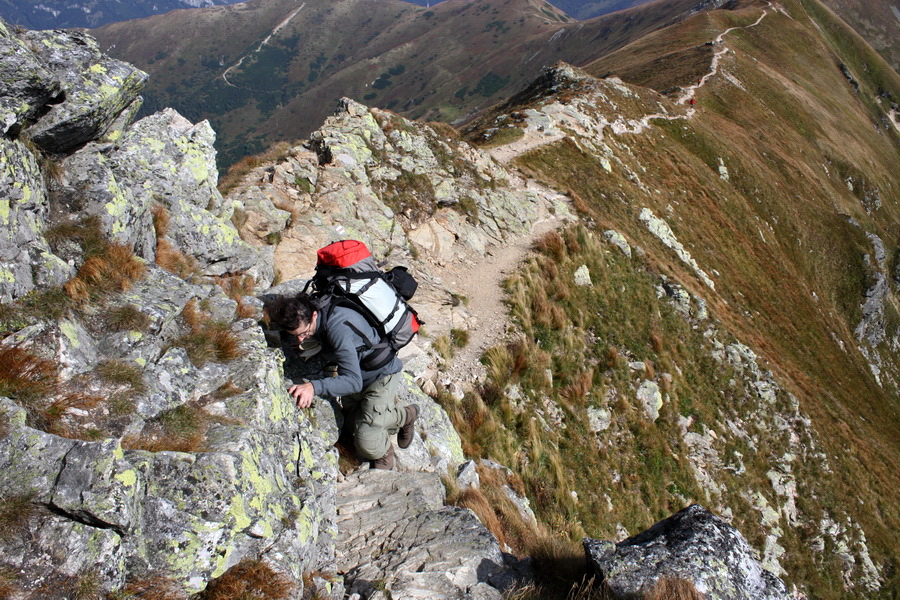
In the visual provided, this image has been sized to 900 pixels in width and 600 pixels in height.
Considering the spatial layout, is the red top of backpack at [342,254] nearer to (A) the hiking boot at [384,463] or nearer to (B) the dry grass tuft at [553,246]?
(A) the hiking boot at [384,463]

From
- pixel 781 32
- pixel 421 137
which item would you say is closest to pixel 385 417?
pixel 421 137

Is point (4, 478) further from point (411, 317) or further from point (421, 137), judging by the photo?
point (421, 137)

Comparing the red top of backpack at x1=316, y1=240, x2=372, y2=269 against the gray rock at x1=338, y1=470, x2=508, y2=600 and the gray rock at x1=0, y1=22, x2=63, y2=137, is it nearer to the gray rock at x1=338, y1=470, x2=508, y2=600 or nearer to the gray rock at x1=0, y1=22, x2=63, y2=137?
the gray rock at x1=338, y1=470, x2=508, y2=600

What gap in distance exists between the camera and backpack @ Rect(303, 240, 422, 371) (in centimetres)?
612

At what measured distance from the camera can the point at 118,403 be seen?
185 inches

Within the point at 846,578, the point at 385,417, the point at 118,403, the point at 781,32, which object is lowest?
the point at 846,578

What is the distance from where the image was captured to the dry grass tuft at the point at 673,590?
4.80 meters

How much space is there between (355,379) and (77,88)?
5875 mm

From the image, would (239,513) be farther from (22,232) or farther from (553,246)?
(553,246)

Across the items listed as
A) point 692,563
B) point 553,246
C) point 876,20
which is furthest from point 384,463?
point 876,20

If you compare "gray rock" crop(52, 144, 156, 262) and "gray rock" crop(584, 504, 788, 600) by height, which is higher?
"gray rock" crop(584, 504, 788, 600)

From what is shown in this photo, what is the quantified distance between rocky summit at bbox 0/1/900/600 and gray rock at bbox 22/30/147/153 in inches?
1.7

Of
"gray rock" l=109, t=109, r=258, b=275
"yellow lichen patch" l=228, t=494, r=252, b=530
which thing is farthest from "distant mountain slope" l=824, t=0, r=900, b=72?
"yellow lichen patch" l=228, t=494, r=252, b=530

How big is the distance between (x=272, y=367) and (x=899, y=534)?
25.6 m
